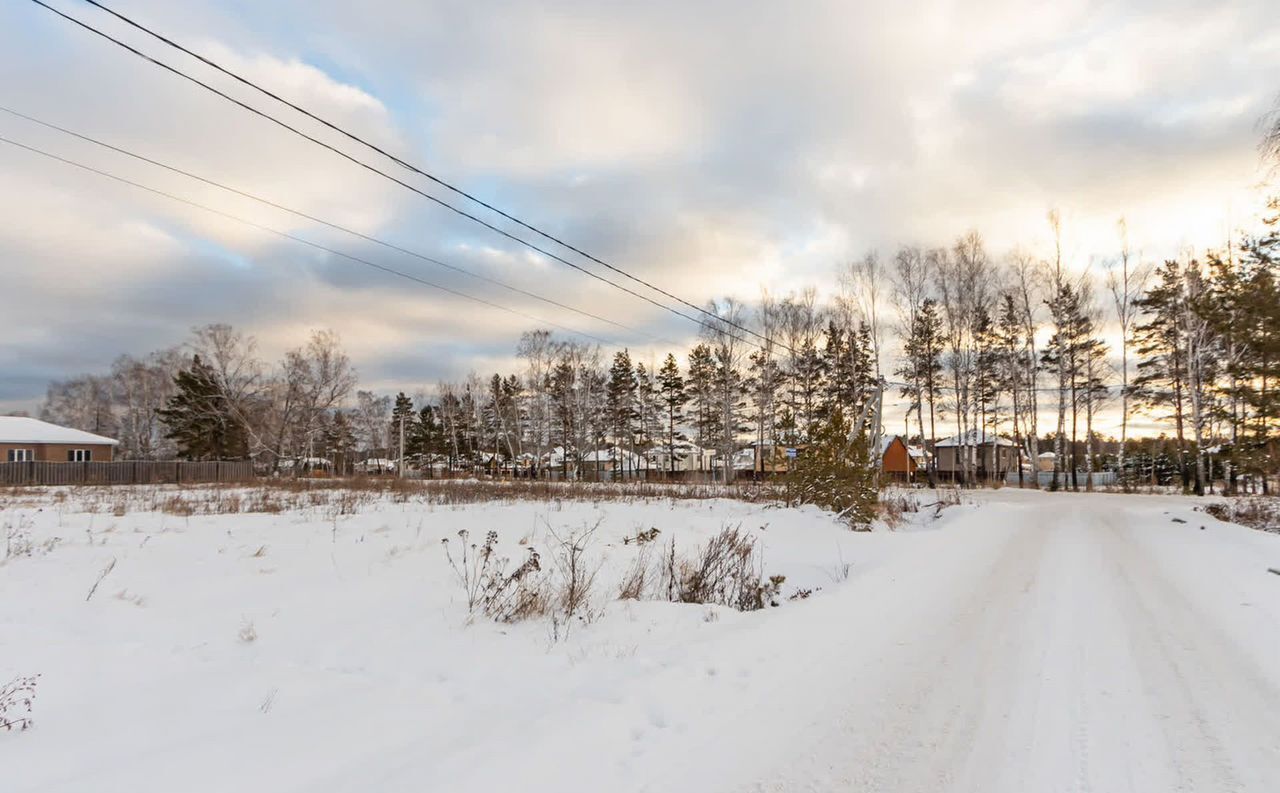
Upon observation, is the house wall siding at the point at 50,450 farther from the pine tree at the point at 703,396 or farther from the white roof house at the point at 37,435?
the pine tree at the point at 703,396

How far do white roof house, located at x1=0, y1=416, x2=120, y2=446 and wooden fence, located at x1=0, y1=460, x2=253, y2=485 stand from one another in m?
16.2

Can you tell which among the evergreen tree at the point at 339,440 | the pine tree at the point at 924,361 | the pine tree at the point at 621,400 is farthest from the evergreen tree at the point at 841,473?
the evergreen tree at the point at 339,440

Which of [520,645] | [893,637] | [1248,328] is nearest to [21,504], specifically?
[520,645]

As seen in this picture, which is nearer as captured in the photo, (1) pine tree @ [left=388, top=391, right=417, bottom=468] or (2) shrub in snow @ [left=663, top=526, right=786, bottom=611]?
(2) shrub in snow @ [left=663, top=526, right=786, bottom=611]

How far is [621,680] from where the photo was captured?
448cm

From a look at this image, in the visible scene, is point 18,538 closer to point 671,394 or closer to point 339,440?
point 671,394

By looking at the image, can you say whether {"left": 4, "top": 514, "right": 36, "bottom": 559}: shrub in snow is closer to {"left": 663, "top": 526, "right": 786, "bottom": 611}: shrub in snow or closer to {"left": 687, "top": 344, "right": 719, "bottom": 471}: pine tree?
{"left": 663, "top": 526, "right": 786, "bottom": 611}: shrub in snow

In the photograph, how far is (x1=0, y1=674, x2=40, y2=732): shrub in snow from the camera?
141 inches

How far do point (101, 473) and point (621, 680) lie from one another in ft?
138

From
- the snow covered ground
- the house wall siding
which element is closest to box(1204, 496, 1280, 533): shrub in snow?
the snow covered ground

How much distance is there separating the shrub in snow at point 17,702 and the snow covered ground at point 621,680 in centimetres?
7

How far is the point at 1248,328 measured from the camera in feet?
53.8

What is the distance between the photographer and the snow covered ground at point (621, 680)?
3184 mm

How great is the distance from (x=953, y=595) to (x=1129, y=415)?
3843 centimetres
